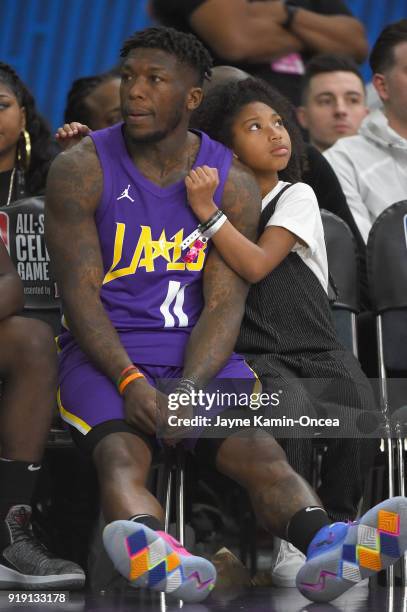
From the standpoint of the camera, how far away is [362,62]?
6734 millimetres

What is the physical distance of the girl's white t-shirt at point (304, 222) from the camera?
4.09m

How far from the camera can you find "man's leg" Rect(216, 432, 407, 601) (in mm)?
3266

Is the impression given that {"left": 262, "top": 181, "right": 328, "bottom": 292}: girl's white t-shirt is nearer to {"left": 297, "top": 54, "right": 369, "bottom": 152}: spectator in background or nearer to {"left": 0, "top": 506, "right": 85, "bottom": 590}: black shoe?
{"left": 0, "top": 506, "right": 85, "bottom": 590}: black shoe

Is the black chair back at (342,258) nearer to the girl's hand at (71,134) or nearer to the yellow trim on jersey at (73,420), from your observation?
the girl's hand at (71,134)

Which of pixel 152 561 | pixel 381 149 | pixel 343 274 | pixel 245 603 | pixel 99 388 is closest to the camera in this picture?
pixel 152 561

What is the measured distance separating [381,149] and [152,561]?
277 centimetres

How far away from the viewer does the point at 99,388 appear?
3.76m

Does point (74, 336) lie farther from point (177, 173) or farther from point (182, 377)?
point (177, 173)

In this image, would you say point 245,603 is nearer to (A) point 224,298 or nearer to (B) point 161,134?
(A) point 224,298

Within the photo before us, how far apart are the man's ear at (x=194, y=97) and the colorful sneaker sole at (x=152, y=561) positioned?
1.46 metres

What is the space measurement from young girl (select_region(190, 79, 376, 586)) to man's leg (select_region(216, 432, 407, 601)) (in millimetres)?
232

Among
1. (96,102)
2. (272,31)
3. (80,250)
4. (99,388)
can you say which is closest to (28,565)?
(99,388)

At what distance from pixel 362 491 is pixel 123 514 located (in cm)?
103

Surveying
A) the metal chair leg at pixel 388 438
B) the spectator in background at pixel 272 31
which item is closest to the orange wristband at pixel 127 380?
the metal chair leg at pixel 388 438
